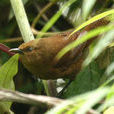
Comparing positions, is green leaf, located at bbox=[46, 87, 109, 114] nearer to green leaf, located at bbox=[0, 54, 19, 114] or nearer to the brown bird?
green leaf, located at bbox=[0, 54, 19, 114]

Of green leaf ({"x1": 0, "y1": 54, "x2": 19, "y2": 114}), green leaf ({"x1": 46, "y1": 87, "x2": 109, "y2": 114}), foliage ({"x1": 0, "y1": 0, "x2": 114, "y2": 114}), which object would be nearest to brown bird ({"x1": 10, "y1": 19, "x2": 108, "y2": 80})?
foliage ({"x1": 0, "y1": 0, "x2": 114, "y2": 114})

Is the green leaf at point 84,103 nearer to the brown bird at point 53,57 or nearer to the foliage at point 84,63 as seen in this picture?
the foliage at point 84,63

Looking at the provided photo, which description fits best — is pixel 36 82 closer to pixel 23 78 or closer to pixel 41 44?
pixel 23 78

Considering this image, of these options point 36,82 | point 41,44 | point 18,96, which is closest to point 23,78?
point 36,82

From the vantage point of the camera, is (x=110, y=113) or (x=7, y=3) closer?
(x=110, y=113)

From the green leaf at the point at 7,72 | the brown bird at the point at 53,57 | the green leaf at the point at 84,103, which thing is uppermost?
the green leaf at the point at 84,103

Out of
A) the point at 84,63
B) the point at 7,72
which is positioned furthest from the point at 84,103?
the point at 7,72

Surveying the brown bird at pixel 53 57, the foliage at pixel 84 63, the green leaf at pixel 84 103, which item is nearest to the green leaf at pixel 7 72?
the foliage at pixel 84 63

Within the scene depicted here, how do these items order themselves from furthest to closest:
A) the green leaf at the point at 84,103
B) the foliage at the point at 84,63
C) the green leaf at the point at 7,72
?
the green leaf at the point at 7,72 → the foliage at the point at 84,63 → the green leaf at the point at 84,103

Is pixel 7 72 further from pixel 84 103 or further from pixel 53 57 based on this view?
pixel 84 103
